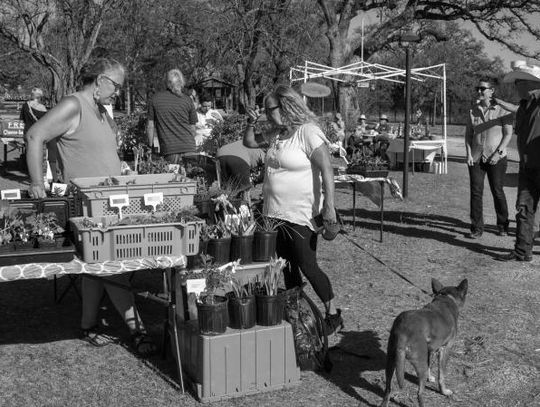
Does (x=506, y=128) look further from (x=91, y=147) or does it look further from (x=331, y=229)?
(x=91, y=147)

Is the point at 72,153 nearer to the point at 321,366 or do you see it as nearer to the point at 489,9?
the point at 321,366

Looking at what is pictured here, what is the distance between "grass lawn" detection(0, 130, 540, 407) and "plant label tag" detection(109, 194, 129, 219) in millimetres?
969

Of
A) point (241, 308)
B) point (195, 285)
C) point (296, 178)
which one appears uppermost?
point (296, 178)

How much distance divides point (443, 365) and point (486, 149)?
4447 mm

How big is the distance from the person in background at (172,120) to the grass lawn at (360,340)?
1845mm

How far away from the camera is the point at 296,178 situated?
4.01 meters

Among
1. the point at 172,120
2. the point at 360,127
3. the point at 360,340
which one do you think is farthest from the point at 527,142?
the point at 360,127

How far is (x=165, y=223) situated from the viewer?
356cm

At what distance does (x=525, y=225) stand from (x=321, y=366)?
3382 mm

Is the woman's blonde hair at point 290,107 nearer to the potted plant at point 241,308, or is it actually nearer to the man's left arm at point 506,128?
the potted plant at point 241,308

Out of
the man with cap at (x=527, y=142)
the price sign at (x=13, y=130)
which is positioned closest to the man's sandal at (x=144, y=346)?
the man with cap at (x=527, y=142)

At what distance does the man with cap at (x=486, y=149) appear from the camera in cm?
752

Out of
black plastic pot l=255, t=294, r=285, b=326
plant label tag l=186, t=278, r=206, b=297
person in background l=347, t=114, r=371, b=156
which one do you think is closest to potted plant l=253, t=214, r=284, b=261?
black plastic pot l=255, t=294, r=285, b=326

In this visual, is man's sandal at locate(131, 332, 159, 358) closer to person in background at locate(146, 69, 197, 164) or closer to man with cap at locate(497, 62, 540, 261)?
person in background at locate(146, 69, 197, 164)
